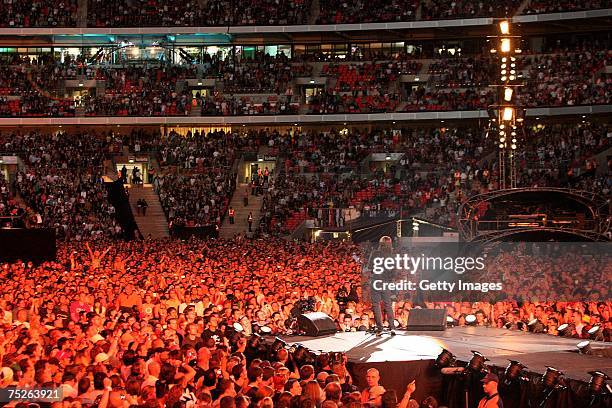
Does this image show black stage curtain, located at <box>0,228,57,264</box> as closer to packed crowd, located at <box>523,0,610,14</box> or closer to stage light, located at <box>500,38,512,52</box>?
stage light, located at <box>500,38,512,52</box>

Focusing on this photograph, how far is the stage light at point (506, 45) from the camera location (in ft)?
87.8

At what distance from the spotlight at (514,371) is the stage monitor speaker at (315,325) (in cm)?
522

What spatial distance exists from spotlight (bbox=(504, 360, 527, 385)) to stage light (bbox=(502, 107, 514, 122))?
1404 centimetres

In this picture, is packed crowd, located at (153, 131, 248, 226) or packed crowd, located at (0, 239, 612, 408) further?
packed crowd, located at (153, 131, 248, 226)

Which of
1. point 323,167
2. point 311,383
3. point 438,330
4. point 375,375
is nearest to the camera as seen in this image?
point 311,383

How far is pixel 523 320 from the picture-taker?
63.7 feet

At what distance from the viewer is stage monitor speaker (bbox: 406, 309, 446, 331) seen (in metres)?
17.8

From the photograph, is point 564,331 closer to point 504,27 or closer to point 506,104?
point 506,104

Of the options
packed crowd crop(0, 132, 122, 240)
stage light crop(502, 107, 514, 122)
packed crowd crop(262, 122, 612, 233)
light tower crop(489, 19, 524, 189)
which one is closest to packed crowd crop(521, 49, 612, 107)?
packed crowd crop(262, 122, 612, 233)

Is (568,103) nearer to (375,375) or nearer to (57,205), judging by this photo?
(57,205)

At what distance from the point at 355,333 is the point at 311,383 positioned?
7.78 metres

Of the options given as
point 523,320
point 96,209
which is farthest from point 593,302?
point 96,209

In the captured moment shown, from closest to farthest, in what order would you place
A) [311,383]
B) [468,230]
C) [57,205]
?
1. [311,383]
2. [468,230]
3. [57,205]

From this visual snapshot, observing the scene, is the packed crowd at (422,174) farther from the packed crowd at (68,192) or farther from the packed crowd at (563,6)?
the packed crowd at (68,192)
